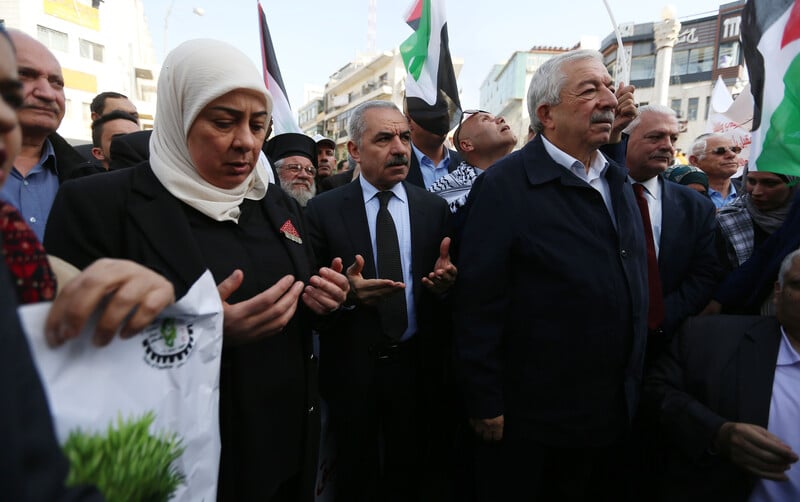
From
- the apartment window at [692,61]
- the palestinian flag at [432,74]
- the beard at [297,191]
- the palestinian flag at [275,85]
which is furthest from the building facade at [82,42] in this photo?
the apartment window at [692,61]

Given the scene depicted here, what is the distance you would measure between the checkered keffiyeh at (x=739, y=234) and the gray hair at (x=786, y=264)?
750 mm

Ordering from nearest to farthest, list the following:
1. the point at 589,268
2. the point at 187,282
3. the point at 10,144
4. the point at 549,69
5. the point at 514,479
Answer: the point at 10,144 → the point at 187,282 → the point at 589,268 → the point at 514,479 → the point at 549,69

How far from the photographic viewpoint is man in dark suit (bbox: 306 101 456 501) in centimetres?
248

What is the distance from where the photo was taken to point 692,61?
41469mm

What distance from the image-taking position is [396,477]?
264 centimetres

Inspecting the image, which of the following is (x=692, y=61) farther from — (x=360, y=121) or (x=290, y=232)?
(x=290, y=232)

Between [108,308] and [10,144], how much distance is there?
12.0 inches

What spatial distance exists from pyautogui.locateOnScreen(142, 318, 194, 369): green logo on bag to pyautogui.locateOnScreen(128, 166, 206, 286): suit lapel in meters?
0.41

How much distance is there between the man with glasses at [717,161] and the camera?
4.98m

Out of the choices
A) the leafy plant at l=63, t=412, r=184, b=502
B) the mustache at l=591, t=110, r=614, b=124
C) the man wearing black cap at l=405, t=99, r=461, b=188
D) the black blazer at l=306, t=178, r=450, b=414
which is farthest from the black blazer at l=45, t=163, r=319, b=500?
the man wearing black cap at l=405, t=99, r=461, b=188

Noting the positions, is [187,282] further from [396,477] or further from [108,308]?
[396,477]

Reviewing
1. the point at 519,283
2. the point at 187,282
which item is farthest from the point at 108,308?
the point at 519,283

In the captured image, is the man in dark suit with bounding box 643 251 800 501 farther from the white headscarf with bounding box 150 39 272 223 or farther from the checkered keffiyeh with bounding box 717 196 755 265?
the white headscarf with bounding box 150 39 272 223

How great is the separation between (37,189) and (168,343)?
7.22 feet
